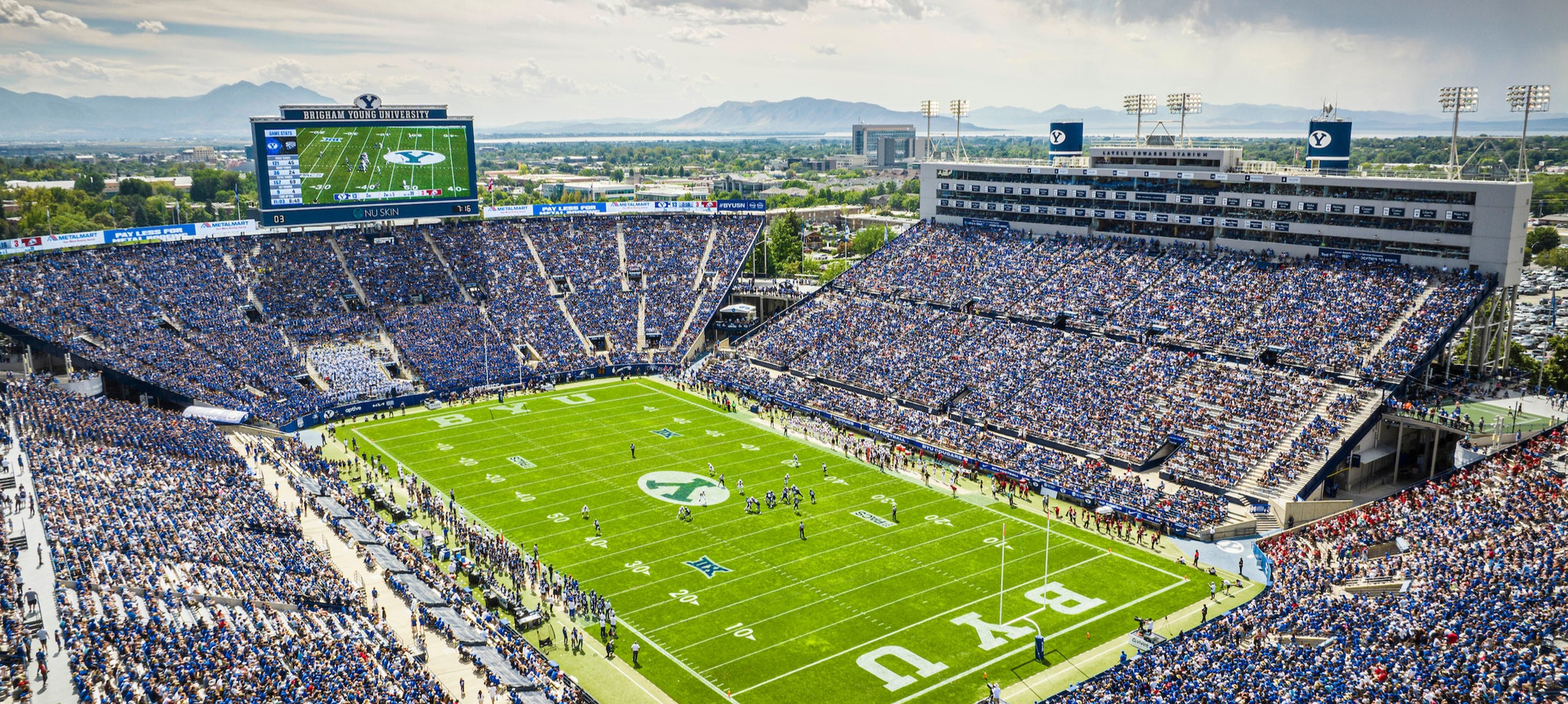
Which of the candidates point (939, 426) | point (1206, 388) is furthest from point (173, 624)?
point (1206, 388)

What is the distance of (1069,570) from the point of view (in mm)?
34125

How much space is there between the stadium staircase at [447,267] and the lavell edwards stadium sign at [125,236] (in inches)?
422

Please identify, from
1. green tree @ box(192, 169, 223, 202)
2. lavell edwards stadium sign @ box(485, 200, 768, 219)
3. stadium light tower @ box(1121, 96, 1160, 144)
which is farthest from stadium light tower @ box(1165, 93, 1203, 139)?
green tree @ box(192, 169, 223, 202)

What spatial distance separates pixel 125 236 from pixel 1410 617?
216 ft

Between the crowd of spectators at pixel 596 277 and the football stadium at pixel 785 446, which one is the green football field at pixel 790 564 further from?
the crowd of spectators at pixel 596 277

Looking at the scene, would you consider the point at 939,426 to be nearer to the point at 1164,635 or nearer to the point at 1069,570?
the point at 1069,570

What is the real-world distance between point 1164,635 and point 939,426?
20.7m

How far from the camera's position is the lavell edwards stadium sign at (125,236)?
5738cm

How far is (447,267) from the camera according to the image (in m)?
71.1

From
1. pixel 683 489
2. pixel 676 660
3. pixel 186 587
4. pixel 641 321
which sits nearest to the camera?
pixel 186 587

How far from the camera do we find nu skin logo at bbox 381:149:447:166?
66.9m

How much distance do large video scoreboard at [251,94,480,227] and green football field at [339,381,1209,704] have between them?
20.4 metres

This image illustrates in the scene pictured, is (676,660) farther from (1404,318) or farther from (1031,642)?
(1404,318)

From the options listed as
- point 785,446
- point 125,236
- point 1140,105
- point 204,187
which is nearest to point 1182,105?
point 1140,105
